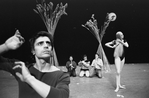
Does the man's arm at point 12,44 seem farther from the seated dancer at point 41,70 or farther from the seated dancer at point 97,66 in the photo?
the seated dancer at point 97,66

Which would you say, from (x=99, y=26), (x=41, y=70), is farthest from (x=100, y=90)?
(x=99, y=26)

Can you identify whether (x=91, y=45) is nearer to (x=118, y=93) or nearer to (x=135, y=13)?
(x=135, y=13)

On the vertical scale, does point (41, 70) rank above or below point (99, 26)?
below

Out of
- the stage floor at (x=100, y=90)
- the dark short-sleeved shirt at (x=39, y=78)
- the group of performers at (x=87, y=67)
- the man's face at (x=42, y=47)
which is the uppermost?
the man's face at (x=42, y=47)

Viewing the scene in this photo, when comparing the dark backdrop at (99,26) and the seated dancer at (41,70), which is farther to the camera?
the dark backdrop at (99,26)

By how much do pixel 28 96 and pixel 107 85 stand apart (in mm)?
2421

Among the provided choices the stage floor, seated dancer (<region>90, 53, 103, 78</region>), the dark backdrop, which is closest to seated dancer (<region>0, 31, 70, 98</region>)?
the stage floor

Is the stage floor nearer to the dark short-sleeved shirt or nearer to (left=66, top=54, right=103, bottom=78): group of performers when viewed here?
(left=66, top=54, right=103, bottom=78): group of performers

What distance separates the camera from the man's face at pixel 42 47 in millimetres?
776

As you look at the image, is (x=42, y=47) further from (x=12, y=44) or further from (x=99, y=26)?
(x=99, y=26)

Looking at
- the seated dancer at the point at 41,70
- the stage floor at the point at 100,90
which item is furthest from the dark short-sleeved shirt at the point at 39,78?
the stage floor at the point at 100,90

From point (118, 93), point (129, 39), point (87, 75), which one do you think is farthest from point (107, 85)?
point (129, 39)

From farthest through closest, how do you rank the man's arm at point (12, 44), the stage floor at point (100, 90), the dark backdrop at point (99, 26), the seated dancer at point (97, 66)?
the dark backdrop at point (99, 26) → the seated dancer at point (97, 66) → the stage floor at point (100, 90) → the man's arm at point (12, 44)

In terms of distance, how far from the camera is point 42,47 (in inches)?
30.8
